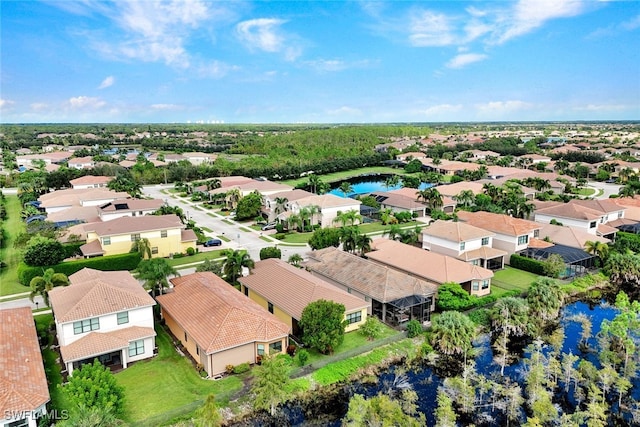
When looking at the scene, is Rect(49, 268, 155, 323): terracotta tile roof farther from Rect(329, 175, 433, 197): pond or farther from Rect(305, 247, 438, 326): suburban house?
Rect(329, 175, 433, 197): pond

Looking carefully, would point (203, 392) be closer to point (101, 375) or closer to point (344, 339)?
point (101, 375)

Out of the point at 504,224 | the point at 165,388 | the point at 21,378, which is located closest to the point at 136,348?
the point at 165,388

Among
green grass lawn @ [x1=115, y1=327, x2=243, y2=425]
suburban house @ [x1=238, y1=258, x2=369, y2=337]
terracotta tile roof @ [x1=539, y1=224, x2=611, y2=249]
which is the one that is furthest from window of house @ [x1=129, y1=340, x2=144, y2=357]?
terracotta tile roof @ [x1=539, y1=224, x2=611, y2=249]

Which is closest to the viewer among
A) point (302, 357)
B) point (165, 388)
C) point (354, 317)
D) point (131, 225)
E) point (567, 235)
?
point (165, 388)

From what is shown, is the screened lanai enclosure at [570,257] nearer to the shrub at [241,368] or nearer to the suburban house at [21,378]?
the shrub at [241,368]

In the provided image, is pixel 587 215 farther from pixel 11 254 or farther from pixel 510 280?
pixel 11 254

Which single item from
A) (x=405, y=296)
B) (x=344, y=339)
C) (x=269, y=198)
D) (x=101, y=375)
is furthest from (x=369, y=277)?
(x=269, y=198)
